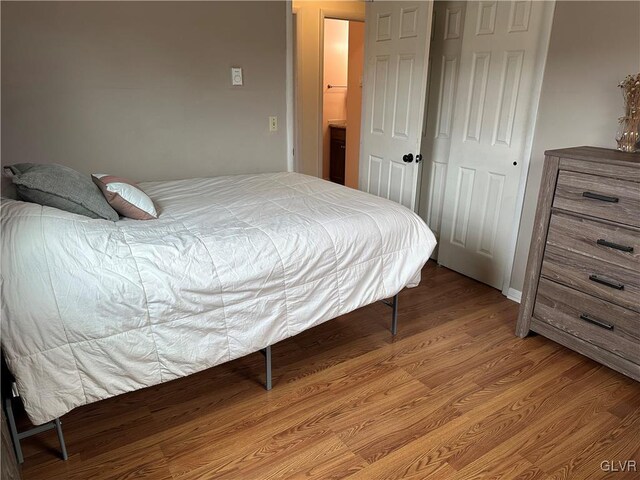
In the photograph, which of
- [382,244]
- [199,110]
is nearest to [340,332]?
[382,244]

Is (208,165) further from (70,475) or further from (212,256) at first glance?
(70,475)

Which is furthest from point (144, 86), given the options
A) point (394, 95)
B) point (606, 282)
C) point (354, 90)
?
point (354, 90)

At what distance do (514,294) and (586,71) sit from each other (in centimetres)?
146

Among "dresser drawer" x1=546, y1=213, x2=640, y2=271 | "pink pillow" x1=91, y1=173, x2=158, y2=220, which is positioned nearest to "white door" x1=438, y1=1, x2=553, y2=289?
"dresser drawer" x1=546, y1=213, x2=640, y2=271

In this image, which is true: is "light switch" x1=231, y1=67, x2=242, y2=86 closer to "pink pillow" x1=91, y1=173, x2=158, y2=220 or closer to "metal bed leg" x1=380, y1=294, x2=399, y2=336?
"pink pillow" x1=91, y1=173, x2=158, y2=220

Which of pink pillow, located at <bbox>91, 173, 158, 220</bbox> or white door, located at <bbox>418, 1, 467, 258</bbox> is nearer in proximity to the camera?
pink pillow, located at <bbox>91, 173, 158, 220</bbox>

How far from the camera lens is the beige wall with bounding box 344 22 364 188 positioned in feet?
17.9

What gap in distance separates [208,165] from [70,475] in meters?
2.02

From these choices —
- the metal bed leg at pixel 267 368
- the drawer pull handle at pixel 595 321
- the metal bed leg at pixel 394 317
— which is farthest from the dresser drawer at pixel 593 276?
the metal bed leg at pixel 267 368

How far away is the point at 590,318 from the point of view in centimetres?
225

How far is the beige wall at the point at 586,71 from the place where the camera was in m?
2.29

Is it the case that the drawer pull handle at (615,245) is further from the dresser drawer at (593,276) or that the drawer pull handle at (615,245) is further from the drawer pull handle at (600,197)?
the drawer pull handle at (600,197)

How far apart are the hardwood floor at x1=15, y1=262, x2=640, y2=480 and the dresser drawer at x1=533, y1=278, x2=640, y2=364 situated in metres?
0.19

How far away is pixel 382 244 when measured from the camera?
2.18 metres
